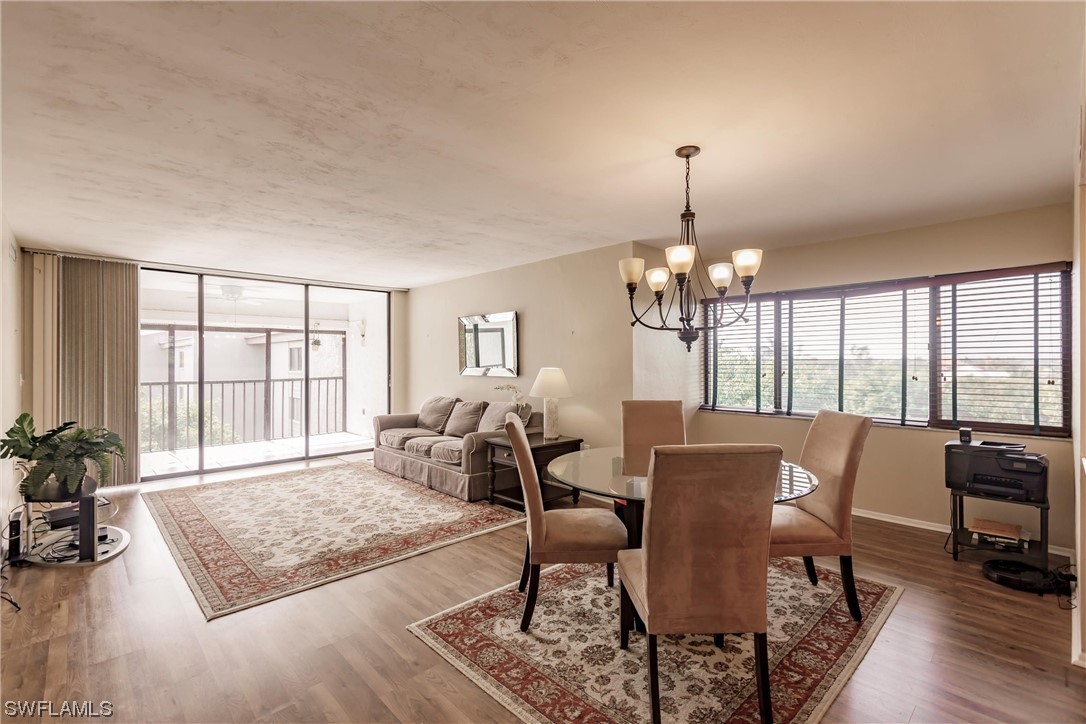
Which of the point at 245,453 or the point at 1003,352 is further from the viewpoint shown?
the point at 245,453

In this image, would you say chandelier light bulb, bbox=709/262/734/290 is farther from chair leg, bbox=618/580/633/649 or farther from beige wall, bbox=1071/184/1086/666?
chair leg, bbox=618/580/633/649

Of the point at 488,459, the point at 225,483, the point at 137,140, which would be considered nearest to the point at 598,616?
the point at 488,459

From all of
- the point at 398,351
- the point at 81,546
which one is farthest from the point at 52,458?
the point at 398,351

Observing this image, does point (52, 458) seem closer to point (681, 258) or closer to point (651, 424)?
point (651, 424)

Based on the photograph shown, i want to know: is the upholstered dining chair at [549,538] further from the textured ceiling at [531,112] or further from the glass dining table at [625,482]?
the textured ceiling at [531,112]

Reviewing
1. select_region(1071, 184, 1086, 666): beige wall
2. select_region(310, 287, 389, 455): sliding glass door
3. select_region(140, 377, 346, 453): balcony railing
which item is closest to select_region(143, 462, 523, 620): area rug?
select_region(140, 377, 346, 453): balcony railing

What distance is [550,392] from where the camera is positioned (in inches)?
182

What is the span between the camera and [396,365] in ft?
24.5

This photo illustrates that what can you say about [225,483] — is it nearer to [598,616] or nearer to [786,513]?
[598,616]

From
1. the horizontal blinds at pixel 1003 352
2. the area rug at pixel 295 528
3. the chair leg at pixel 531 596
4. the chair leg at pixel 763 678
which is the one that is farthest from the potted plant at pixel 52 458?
the horizontal blinds at pixel 1003 352

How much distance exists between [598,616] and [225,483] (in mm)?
4565

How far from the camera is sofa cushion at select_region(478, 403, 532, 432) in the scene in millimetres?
5133

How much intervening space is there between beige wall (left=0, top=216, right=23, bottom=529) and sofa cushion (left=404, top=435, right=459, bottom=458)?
9.89ft

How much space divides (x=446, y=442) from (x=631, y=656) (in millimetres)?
3213
